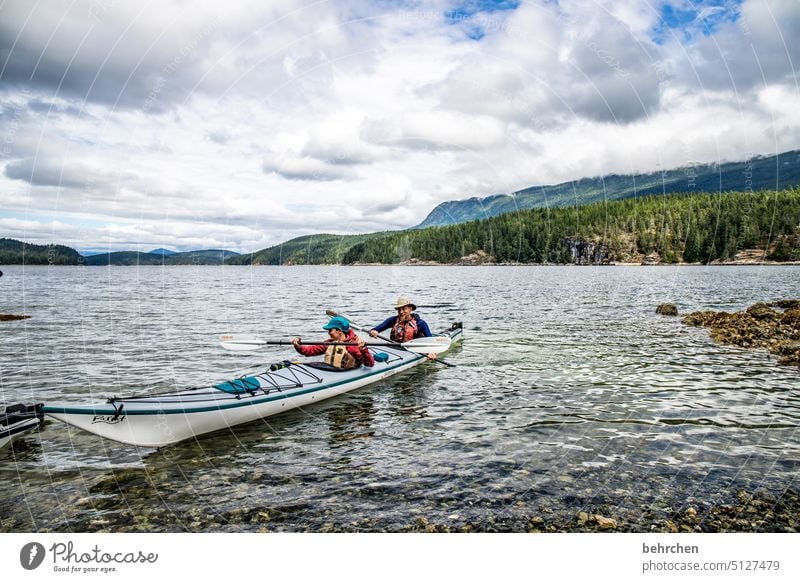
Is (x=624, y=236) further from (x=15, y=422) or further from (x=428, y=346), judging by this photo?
(x=15, y=422)

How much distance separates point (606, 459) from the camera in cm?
911

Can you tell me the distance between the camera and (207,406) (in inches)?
395

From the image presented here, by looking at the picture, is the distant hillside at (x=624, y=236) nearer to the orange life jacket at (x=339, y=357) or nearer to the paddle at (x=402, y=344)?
the paddle at (x=402, y=344)

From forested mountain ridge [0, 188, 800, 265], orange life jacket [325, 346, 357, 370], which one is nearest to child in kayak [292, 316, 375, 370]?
orange life jacket [325, 346, 357, 370]

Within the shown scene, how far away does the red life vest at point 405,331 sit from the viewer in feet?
58.2

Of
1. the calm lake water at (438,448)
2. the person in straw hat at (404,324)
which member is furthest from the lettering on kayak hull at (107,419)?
the person in straw hat at (404,324)

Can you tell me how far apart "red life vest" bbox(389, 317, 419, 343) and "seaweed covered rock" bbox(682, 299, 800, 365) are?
12.7 m

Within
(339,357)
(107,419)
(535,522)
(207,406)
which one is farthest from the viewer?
(339,357)

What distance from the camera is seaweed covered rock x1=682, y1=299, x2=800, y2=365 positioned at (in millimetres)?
17916

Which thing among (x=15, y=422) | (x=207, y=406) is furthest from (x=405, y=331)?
(x=15, y=422)

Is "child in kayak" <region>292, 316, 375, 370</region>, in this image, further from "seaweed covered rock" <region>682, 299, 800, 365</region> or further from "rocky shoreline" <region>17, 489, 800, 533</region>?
"seaweed covered rock" <region>682, 299, 800, 365</region>

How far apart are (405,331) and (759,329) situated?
16615 millimetres
